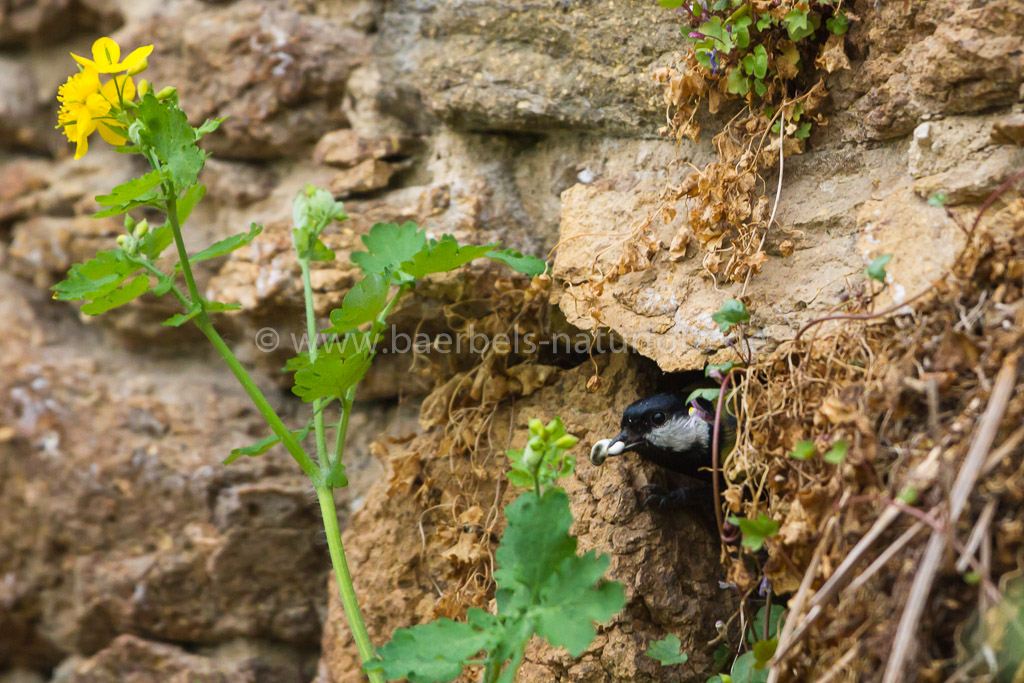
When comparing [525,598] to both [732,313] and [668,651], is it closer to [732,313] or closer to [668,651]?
[668,651]

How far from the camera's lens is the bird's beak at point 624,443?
185cm

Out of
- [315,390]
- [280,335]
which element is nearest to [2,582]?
[280,335]

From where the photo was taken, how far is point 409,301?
2.16 meters

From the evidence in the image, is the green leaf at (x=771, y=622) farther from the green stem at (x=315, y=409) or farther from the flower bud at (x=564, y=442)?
the green stem at (x=315, y=409)

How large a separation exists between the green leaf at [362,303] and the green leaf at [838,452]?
850mm

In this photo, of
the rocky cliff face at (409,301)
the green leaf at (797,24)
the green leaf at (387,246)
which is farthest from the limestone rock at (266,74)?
the green leaf at (797,24)

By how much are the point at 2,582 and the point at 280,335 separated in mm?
1148

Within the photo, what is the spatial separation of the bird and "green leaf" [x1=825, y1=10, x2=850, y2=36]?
2.70 feet

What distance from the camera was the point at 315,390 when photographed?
Answer: 5.21 feet

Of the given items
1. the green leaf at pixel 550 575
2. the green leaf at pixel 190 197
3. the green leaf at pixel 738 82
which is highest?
the green leaf at pixel 738 82

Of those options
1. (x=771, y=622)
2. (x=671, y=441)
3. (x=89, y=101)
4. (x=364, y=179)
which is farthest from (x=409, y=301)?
(x=771, y=622)

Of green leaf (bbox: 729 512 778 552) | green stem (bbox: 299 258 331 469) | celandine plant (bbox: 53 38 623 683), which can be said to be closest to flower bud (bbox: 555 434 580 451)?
celandine plant (bbox: 53 38 623 683)

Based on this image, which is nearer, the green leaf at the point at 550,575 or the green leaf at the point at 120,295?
the green leaf at the point at 550,575

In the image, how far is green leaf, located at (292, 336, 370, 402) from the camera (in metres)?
1.52
